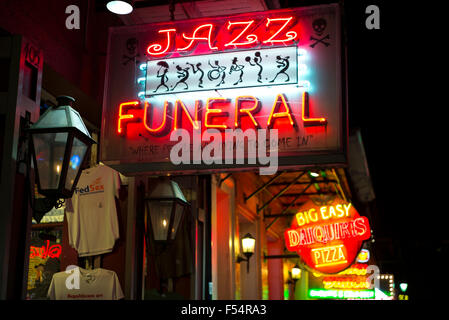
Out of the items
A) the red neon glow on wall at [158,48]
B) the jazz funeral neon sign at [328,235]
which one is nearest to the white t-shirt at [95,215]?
the red neon glow on wall at [158,48]

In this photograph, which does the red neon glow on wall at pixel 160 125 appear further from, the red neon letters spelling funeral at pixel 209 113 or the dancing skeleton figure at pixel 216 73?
the dancing skeleton figure at pixel 216 73

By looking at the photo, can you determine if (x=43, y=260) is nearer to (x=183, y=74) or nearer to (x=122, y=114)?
(x=122, y=114)

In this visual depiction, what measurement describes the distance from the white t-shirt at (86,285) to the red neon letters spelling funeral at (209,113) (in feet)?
6.23

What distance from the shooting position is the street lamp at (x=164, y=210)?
7105 millimetres

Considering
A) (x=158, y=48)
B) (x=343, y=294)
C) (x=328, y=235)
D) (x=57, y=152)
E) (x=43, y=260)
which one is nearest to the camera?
(x=57, y=152)

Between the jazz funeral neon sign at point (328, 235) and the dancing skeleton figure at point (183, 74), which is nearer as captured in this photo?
the dancing skeleton figure at point (183, 74)

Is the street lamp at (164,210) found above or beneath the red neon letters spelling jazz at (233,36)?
beneath

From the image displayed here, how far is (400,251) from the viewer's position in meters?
42.4

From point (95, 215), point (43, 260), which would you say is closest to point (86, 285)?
point (95, 215)

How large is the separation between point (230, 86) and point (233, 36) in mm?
608

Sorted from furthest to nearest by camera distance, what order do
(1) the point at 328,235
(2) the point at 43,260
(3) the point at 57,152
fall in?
(1) the point at 328,235 → (2) the point at 43,260 → (3) the point at 57,152

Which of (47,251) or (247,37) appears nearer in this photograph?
(247,37)

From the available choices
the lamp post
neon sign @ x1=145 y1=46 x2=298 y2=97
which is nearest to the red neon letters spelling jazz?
neon sign @ x1=145 y1=46 x2=298 y2=97

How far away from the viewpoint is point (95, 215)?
715 centimetres
